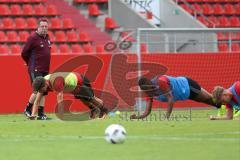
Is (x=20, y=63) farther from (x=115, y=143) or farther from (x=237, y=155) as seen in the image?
(x=237, y=155)

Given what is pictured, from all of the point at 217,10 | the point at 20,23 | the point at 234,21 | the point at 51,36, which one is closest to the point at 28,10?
the point at 20,23

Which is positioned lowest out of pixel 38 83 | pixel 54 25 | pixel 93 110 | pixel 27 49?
pixel 93 110

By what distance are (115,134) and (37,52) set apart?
Result: 303 inches

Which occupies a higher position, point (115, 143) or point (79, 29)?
point (79, 29)

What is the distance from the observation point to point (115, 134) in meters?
11.3

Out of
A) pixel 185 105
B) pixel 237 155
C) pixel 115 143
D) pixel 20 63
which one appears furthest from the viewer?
pixel 185 105

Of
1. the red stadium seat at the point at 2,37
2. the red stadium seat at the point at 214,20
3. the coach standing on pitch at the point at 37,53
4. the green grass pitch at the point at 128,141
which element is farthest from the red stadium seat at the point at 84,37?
the green grass pitch at the point at 128,141

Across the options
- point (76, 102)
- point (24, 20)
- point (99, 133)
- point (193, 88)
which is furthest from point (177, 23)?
point (99, 133)

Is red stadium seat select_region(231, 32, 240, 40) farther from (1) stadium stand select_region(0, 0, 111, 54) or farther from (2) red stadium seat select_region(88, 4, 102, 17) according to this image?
(2) red stadium seat select_region(88, 4, 102, 17)

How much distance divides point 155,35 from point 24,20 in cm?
503

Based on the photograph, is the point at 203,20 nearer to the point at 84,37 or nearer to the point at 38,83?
the point at 84,37

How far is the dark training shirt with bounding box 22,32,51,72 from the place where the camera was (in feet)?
60.8

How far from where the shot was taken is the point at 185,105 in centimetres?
2386

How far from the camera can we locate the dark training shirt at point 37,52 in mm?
18531
